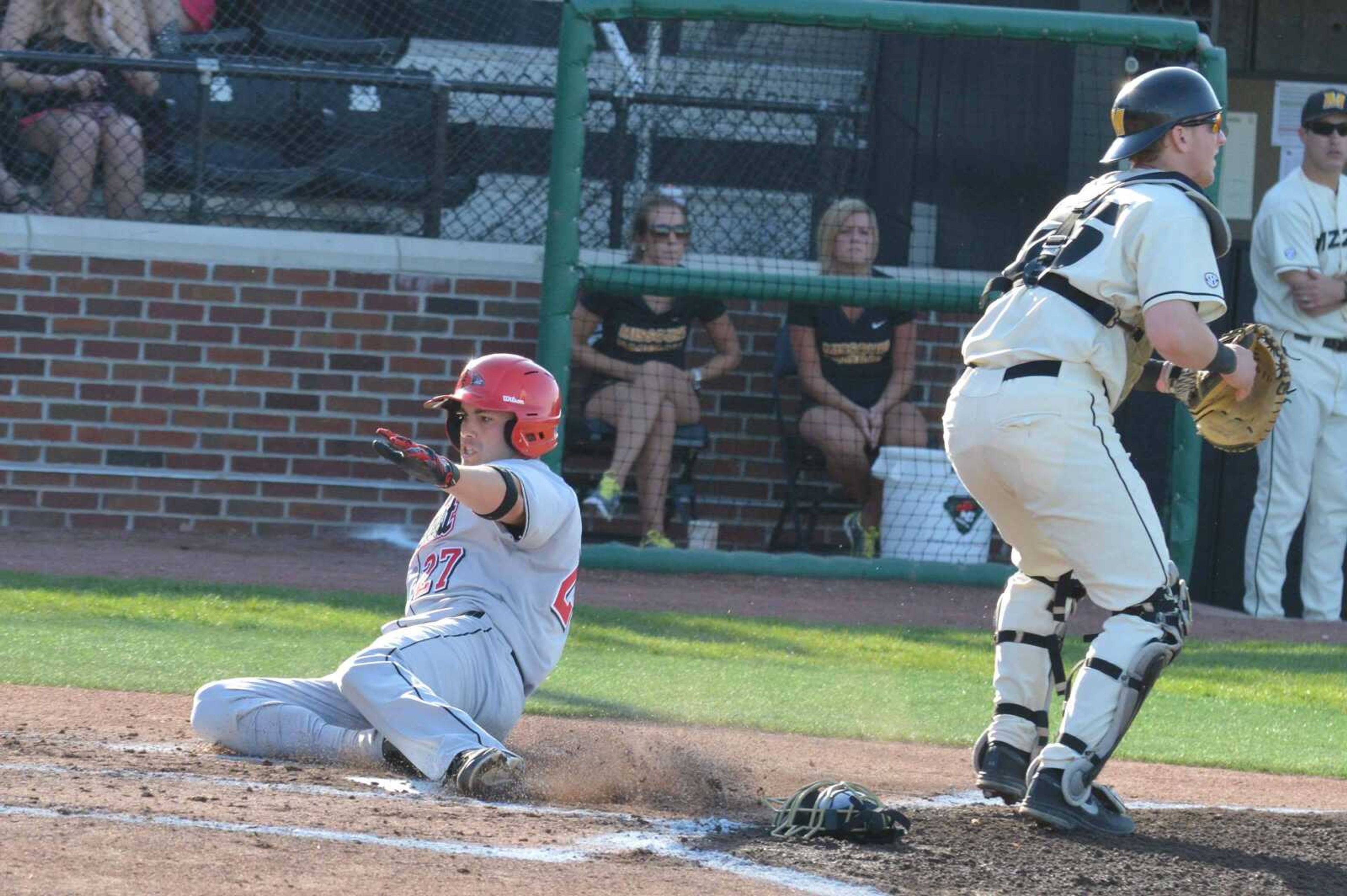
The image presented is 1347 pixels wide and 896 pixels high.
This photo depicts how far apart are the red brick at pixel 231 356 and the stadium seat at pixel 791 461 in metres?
2.90

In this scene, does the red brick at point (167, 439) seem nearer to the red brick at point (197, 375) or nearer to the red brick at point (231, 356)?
the red brick at point (197, 375)

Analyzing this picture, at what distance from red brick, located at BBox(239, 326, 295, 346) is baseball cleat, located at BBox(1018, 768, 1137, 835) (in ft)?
21.2

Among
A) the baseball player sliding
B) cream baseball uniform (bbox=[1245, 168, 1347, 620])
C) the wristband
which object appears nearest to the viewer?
the wristband

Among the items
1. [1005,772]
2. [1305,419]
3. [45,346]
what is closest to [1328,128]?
[1305,419]

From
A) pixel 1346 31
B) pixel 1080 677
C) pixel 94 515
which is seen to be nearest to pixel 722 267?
pixel 94 515

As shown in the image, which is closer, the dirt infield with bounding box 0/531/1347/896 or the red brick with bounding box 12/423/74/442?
the dirt infield with bounding box 0/531/1347/896

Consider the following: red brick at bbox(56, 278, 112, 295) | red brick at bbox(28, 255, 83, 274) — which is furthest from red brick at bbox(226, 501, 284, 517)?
red brick at bbox(28, 255, 83, 274)

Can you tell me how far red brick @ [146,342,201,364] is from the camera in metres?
9.58

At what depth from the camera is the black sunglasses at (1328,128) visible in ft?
29.4

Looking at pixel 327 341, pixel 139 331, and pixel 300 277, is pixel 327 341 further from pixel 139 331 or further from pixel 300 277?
pixel 139 331

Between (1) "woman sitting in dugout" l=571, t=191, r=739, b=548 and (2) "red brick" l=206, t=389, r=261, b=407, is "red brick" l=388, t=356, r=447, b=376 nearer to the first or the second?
(2) "red brick" l=206, t=389, r=261, b=407

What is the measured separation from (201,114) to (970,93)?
4489 mm

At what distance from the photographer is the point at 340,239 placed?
31.8 feet

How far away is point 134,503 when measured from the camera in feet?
31.4
